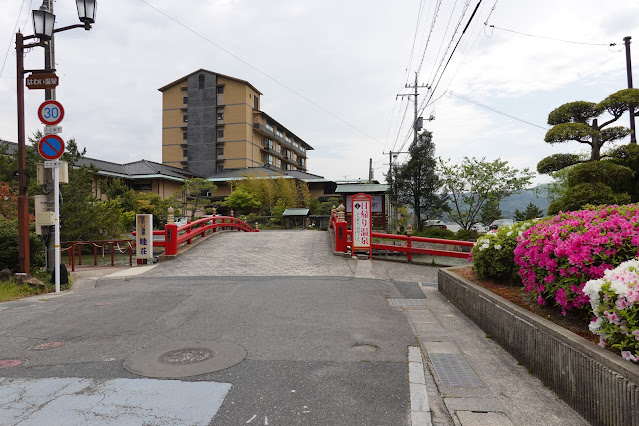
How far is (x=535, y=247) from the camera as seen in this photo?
4.77m

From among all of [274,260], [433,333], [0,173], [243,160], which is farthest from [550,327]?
[243,160]

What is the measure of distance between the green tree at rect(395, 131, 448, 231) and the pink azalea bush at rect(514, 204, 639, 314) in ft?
61.8

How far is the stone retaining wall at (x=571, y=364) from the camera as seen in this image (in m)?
2.70

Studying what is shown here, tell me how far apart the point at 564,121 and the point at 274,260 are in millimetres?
11201

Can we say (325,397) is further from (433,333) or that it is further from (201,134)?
(201,134)

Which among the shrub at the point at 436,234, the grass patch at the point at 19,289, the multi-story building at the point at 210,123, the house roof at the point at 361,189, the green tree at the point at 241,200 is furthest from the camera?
the multi-story building at the point at 210,123

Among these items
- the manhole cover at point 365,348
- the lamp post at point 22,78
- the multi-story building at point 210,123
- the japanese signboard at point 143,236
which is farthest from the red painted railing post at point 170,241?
the multi-story building at point 210,123

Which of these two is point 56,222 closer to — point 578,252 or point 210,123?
point 578,252

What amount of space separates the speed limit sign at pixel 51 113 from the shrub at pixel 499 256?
9.17 meters

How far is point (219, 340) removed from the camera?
4.90m

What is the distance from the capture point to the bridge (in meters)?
3.15

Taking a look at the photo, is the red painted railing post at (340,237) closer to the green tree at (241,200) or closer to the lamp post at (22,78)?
the lamp post at (22,78)

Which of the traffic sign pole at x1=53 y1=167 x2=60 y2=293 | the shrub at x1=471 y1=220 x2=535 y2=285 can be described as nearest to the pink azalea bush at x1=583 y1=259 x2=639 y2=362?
the shrub at x1=471 y1=220 x2=535 y2=285

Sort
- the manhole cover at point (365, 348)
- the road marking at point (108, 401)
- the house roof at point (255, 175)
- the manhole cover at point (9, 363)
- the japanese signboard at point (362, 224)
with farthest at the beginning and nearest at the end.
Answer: the house roof at point (255, 175) < the japanese signboard at point (362, 224) < the manhole cover at point (365, 348) < the manhole cover at point (9, 363) < the road marking at point (108, 401)
